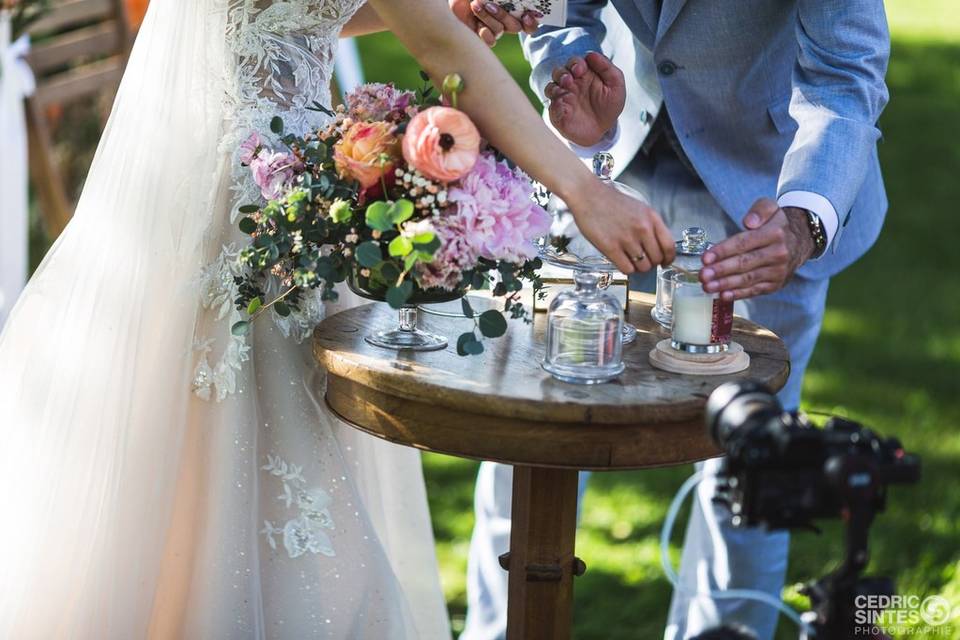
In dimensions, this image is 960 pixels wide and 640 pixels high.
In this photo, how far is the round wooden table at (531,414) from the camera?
1789 millimetres

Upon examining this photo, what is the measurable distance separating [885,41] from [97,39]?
441 cm

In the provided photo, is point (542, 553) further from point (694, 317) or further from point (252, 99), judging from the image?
point (252, 99)

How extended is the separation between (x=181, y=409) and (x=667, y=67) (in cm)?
132

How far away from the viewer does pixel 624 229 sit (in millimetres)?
1870

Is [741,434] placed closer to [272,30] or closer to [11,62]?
[272,30]

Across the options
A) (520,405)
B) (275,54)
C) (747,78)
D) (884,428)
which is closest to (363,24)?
(275,54)

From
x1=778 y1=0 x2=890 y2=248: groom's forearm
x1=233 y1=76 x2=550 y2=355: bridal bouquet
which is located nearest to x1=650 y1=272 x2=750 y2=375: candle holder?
x1=233 y1=76 x2=550 y2=355: bridal bouquet

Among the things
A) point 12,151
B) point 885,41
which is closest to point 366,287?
point 885,41

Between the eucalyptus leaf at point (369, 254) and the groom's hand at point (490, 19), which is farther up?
the groom's hand at point (490, 19)

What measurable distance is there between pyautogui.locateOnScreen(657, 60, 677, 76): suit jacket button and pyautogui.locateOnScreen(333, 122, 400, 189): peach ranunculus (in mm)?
997

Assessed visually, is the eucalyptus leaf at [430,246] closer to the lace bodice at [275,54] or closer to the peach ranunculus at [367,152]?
the peach ranunculus at [367,152]

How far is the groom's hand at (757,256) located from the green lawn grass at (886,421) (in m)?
1.47

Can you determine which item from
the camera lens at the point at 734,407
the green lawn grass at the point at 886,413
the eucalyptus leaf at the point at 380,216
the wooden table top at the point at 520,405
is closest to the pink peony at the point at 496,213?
the eucalyptus leaf at the point at 380,216

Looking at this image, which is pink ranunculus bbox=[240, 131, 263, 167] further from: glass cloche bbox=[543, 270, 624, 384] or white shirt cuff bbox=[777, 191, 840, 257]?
white shirt cuff bbox=[777, 191, 840, 257]
